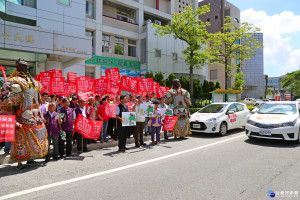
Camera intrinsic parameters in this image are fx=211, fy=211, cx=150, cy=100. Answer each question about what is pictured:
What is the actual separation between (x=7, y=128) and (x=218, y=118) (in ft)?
24.1

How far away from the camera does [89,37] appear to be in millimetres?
13281

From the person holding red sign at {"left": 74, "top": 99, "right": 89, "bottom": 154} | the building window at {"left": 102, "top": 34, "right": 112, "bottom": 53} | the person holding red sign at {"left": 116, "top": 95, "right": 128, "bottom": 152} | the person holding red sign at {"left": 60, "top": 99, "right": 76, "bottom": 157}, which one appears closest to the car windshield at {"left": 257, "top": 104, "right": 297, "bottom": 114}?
the person holding red sign at {"left": 116, "top": 95, "right": 128, "bottom": 152}

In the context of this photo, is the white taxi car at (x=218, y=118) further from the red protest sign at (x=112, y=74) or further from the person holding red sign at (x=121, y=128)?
the red protest sign at (x=112, y=74)

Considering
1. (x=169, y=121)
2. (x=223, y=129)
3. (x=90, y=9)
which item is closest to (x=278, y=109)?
(x=223, y=129)

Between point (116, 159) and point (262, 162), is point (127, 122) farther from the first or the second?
point (262, 162)

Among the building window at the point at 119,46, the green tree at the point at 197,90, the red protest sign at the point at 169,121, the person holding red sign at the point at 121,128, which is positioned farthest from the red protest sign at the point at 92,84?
the building window at the point at 119,46

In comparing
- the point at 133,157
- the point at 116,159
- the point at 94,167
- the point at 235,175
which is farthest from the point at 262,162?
the point at 94,167

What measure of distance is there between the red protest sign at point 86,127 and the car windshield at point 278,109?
6372 mm

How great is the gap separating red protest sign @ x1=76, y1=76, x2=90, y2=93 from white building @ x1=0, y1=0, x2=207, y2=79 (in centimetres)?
410

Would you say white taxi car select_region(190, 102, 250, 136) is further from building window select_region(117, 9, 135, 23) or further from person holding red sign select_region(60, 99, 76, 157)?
building window select_region(117, 9, 135, 23)

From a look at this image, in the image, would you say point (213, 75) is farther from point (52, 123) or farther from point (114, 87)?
point (52, 123)

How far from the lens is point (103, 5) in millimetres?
22953

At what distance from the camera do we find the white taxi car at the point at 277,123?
6.80 metres

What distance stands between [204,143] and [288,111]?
11.2ft
